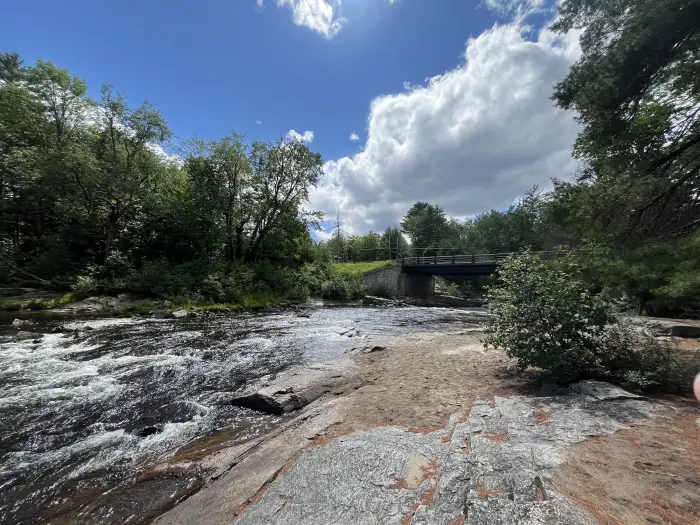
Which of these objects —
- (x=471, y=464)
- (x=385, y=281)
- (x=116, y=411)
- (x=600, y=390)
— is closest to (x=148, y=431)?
(x=116, y=411)

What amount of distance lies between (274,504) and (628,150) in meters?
9.48

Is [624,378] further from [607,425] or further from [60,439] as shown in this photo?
[60,439]

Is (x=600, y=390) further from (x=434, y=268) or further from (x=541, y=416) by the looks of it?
(x=434, y=268)

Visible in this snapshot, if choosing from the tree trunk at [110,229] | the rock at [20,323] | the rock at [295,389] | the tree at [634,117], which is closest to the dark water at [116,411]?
the rock at [295,389]

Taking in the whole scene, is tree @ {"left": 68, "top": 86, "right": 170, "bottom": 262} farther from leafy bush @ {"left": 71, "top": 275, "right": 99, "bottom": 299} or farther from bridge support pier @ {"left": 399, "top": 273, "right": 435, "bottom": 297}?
bridge support pier @ {"left": 399, "top": 273, "right": 435, "bottom": 297}

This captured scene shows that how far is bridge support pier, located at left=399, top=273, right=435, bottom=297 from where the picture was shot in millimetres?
40078

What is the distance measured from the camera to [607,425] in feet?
11.7

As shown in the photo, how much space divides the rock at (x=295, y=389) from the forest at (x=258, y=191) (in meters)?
5.00

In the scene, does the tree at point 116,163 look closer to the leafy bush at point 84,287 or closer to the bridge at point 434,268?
the leafy bush at point 84,287

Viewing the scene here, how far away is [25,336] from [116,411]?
8287 millimetres

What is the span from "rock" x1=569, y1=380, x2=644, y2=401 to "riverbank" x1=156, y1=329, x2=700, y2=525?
0.03m

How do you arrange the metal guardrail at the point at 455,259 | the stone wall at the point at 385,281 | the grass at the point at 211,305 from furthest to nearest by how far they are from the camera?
the stone wall at the point at 385,281 → the metal guardrail at the point at 455,259 → the grass at the point at 211,305

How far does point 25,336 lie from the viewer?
10.6 m

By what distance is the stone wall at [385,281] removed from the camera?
1392 inches
